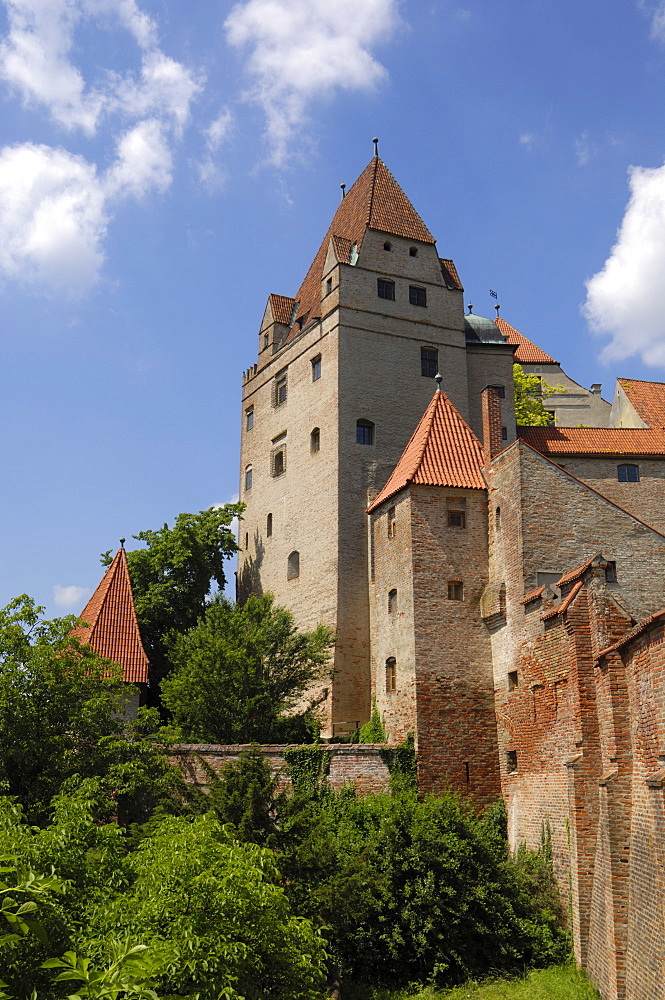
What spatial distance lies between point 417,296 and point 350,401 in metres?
6.08

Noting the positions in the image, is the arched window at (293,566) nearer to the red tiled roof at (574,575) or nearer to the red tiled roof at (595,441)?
the red tiled roof at (595,441)

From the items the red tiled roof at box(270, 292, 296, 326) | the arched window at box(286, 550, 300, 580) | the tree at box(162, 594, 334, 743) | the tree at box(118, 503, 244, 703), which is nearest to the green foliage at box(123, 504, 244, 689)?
the tree at box(118, 503, 244, 703)

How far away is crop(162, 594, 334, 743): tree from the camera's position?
93.4 feet

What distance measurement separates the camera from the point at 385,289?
131 ft

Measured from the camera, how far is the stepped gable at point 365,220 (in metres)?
41.0

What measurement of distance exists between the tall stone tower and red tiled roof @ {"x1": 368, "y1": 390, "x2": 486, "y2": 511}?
11.5 feet

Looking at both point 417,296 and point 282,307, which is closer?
point 417,296

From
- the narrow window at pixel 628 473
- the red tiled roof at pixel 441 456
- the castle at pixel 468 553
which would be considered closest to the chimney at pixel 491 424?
the castle at pixel 468 553

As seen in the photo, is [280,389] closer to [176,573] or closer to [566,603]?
[176,573]

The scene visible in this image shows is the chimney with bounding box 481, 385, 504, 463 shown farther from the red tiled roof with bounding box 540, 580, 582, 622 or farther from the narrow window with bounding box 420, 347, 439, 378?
the red tiled roof with bounding box 540, 580, 582, 622

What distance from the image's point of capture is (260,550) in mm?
41875

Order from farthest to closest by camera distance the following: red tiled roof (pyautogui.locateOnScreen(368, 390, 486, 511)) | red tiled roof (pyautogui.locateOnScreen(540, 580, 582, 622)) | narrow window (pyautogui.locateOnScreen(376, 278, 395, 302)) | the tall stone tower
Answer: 1. narrow window (pyautogui.locateOnScreen(376, 278, 395, 302))
2. the tall stone tower
3. red tiled roof (pyautogui.locateOnScreen(368, 390, 486, 511))
4. red tiled roof (pyautogui.locateOnScreen(540, 580, 582, 622))

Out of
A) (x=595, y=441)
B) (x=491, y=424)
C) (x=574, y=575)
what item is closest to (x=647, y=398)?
(x=595, y=441)

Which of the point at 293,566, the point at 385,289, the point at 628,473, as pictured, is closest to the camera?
the point at 628,473
